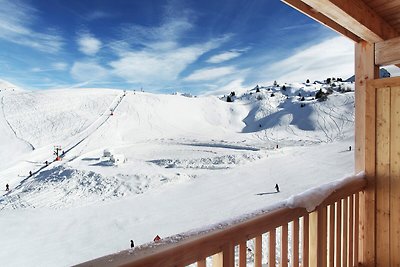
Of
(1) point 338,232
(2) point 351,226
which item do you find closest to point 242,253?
(1) point 338,232

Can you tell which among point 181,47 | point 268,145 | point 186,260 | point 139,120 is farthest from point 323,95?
point 186,260

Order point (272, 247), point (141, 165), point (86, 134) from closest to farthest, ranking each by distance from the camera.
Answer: point (272, 247), point (141, 165), point (86, 134)

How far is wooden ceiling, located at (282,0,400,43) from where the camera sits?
1.74 metres

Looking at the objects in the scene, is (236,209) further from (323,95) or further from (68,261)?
(323,95)

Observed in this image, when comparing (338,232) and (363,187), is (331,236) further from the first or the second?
(363,187)

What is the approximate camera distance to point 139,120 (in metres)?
24.0

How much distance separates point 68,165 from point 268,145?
11.5m

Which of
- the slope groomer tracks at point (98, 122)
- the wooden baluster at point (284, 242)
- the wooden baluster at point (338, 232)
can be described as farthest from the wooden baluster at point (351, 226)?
the slope groomer tracks at point (98, 122)

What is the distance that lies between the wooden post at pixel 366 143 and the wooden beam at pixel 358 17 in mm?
191

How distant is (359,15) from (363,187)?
4.63 feet

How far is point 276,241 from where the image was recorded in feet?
5.46

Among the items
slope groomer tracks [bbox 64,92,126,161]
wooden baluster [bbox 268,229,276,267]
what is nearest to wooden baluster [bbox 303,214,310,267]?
wooden baluster [bbox 268,229,276,267]

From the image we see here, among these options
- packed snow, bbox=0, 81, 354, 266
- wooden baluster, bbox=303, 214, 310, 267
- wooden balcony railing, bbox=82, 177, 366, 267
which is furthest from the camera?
packed snow, bbox=0, 81, 354, 266

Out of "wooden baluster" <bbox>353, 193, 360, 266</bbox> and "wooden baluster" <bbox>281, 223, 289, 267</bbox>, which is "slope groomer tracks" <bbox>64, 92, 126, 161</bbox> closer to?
"wooden baluster" <bbox>353, 193, 360, 266</bbox>
